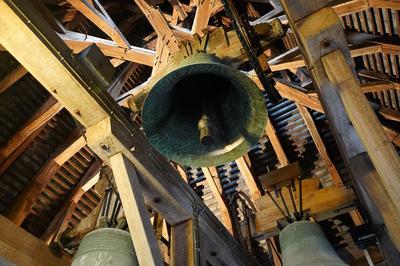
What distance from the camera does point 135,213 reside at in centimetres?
237

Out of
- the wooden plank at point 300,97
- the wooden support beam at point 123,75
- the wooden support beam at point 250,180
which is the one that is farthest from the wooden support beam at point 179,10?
the wooden support beam at point 250,180

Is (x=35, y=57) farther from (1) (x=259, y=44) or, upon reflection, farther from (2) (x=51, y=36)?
(1) (x=259, y=44)

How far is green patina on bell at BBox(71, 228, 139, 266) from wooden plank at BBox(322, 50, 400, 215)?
176 centimetres

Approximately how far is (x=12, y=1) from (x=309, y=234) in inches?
104

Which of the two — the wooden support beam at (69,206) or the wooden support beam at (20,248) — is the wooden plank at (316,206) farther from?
the wooden support beam at (69,206)

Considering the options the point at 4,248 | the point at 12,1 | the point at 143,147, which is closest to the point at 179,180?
the point at 143,147

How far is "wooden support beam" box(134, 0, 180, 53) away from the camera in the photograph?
5.16 m

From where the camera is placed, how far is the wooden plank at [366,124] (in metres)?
1.82

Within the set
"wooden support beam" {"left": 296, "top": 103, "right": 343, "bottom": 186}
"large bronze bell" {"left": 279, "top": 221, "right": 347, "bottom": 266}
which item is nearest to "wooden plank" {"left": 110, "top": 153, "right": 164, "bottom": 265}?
"large bronze bell" {"left": 279, "top": 221, "right": 347, "bottom": 266}

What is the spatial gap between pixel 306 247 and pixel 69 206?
6026 mm

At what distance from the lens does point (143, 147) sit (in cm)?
283

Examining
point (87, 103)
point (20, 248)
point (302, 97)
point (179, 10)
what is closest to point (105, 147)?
point (87, 103)

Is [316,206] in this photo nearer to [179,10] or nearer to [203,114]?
[203,114]

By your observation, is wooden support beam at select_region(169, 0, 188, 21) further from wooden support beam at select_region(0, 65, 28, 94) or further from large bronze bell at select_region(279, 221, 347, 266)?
large bronze bell at select_region(279, 221, 347, 266)
